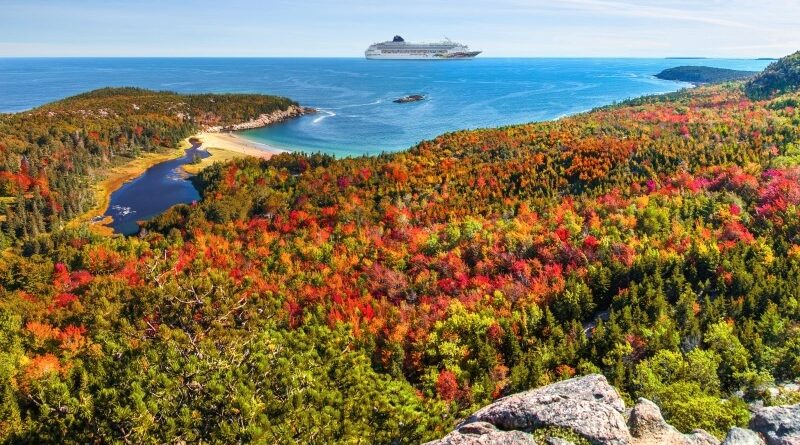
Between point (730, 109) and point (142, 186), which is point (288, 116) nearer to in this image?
point (142, 186)

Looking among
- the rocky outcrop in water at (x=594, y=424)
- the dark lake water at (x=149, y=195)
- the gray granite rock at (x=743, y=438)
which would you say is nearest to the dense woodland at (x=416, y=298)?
the rocky outcrop in water at (x=594, y=424)

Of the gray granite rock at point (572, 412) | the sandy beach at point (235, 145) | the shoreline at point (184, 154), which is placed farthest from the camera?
the sandy beach at point (235, 145)

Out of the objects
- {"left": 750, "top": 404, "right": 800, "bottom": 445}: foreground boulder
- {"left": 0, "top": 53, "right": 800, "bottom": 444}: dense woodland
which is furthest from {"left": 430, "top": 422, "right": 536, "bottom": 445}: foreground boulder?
{"left": 750, "top": 404, "right": 800, "bottom": 445}: foreground boulder

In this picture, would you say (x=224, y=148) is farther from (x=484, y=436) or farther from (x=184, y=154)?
(x=484, y=436)

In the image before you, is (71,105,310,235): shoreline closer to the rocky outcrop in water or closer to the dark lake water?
the dark lake water

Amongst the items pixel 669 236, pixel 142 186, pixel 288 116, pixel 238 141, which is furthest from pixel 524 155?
pixel 288 116

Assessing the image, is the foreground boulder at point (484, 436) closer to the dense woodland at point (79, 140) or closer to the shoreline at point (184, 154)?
the shoreline at point (184, 154)

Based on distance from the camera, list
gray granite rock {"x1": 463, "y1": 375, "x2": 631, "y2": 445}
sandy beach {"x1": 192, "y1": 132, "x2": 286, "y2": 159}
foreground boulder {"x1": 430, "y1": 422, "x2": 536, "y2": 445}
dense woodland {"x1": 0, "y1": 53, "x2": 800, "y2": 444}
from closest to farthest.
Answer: gray granite rock {"x1": 463, "y1": 375, "x2": 631, "y2": 445}, foreground boulder {"x1": 430, "y1": 422, "x2": 536, "y2": 445}, dense woodland {"x1": 0, "y1": 53, "x2": 800, "y2": 444}, sandy beach {"x1": 192, "y1": 132, "x2": 286, "y2": 159}
